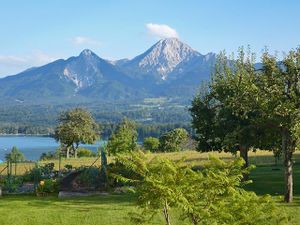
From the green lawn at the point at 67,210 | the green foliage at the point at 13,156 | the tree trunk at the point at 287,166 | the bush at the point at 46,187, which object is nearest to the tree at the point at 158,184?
the green lawn at the point at 67,210

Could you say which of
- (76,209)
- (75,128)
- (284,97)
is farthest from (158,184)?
(75,128)

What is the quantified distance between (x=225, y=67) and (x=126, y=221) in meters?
14.3

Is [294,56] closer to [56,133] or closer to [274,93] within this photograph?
[274,93]

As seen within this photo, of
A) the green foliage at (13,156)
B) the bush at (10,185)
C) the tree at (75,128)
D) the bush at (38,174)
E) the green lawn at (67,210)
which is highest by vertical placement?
the tree at (75,128)

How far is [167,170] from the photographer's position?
42.9 feet

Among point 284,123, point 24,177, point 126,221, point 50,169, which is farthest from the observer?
point 50,169

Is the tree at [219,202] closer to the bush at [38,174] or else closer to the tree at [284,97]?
the tree at [284,97]

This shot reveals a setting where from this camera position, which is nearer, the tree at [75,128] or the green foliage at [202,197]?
the green foliage at [202,197]

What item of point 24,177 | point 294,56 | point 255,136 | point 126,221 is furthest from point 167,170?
point 24,177

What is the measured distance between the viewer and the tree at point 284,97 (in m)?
22.6

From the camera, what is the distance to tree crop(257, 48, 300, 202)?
22562 mm

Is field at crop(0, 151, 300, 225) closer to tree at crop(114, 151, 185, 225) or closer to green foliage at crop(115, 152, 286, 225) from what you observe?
tree at crop(114, 151, 185, 225)

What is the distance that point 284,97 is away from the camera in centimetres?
2325

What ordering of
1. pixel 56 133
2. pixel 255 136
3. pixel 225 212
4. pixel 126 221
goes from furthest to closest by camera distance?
1. pixel 56 133
2. pixel 255 136
3. pixel 126 221
4. pixel 225 212
